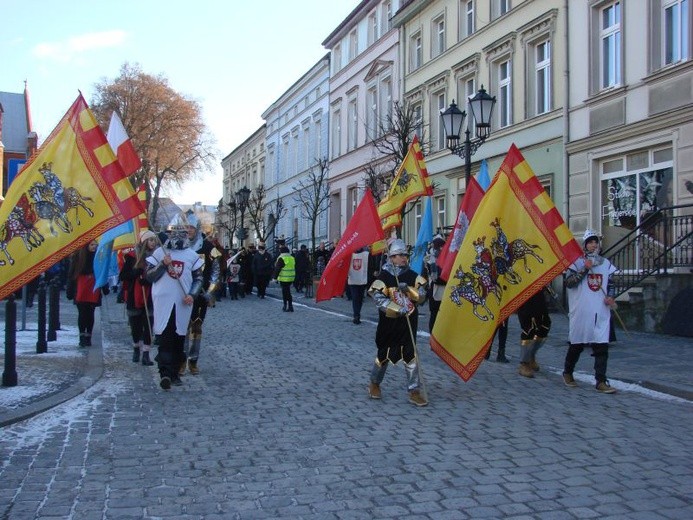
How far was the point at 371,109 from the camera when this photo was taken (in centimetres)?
3722

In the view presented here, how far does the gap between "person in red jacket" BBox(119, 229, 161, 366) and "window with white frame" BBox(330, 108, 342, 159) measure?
105ft

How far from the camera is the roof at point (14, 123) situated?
73125mm

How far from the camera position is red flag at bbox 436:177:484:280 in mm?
10053

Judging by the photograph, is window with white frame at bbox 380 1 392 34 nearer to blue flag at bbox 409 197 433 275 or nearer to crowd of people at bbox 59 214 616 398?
blue flag at bbox 409 197 433 275

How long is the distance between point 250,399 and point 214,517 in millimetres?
3551

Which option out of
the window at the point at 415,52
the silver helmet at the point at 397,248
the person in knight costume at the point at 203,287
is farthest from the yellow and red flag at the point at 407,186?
the window at the point at 415,52

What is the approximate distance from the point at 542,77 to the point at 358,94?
18.3m

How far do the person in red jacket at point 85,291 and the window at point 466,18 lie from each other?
18356 mm

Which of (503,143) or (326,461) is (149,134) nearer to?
(503,143)

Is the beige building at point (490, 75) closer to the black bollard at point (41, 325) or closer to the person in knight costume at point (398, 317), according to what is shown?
the person in knight costume at point (398, 317)

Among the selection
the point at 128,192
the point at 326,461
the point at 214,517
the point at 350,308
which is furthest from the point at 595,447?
the point at 350,308

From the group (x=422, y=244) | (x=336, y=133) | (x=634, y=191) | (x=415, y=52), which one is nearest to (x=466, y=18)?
(x=415, y=52)

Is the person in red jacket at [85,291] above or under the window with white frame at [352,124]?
under

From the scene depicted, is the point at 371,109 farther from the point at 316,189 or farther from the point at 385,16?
the point at 316,189
